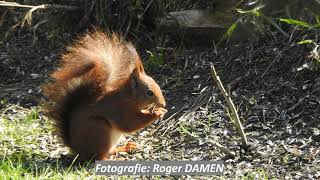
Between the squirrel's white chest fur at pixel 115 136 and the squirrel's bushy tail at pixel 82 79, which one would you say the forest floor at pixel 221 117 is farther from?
the squirrel's bushy tail at pixel 82 79

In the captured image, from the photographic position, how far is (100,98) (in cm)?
410

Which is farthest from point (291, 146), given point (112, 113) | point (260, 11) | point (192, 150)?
point (260, 11)

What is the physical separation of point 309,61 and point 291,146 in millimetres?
866

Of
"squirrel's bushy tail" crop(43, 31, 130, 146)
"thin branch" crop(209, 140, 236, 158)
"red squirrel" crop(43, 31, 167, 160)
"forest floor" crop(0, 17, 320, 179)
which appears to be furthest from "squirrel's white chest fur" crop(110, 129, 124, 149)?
"thin branch" crop(209, 140, 236, 158)

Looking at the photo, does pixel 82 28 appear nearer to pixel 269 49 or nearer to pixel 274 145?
pixel 269 49

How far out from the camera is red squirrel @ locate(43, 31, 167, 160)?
405 cm

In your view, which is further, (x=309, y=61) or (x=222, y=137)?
(x=309, y=61)

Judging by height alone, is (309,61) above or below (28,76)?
above

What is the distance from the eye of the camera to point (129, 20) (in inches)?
230

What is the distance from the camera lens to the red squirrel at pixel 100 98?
160 inches

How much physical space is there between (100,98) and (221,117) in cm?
89

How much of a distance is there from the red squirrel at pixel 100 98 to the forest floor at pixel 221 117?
0.70 feet

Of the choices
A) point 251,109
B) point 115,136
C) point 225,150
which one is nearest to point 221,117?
point 251,109

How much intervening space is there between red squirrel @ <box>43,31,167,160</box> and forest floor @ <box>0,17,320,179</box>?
0.21 m
